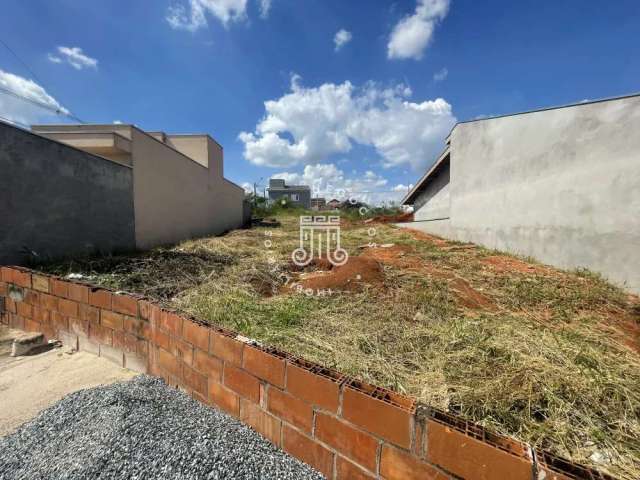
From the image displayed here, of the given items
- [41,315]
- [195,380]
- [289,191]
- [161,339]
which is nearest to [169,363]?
[161,339]

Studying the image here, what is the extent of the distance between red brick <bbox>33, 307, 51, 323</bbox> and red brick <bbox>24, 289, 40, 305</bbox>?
7 centimetres

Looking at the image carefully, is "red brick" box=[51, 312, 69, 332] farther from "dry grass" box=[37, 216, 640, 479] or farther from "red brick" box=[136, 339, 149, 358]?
"red brick" box=[136, 339, 149, 358]

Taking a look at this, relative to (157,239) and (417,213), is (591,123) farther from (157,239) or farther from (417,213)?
(157,239)

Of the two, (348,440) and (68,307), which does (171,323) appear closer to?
(348,440)

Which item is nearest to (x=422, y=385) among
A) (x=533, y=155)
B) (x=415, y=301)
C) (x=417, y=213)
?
(x=415, y=301)

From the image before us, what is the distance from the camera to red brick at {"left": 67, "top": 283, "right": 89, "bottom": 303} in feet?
7.64

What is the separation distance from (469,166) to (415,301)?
21.2 ft

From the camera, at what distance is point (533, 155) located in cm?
588

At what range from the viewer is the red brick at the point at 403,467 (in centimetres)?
95

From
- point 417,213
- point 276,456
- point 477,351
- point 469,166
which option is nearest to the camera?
point 276,456

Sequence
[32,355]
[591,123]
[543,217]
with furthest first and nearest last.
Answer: [543,217], [591,123], [32,355]

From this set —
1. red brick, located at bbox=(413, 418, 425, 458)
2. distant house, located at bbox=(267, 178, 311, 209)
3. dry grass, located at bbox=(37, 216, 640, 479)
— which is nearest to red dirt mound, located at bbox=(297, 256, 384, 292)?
dry grass, located at bbox=(37, 216, 640, 479)

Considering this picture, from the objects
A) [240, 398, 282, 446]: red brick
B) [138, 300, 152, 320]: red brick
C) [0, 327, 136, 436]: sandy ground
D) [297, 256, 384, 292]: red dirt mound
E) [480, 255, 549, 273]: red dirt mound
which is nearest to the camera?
[240, 398, 282, 446]: red brick

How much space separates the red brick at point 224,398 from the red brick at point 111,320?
3.54 ft
